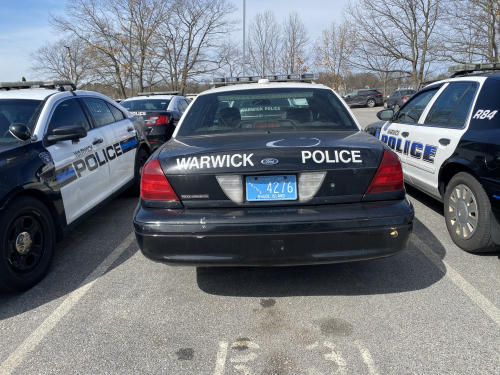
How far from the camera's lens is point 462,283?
3113 mm

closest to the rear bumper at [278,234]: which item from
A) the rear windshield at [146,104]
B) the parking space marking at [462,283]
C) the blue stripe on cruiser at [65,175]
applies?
the parking space marking at [462,283]

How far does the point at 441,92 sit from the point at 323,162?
286 centimetres

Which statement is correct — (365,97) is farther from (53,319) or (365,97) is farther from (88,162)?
(53,319)

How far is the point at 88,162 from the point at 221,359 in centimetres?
279

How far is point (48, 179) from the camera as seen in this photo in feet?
11.4

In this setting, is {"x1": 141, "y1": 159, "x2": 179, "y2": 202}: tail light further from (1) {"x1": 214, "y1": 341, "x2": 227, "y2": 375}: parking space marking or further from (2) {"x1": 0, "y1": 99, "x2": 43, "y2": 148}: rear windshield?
(2) {"x1": 0, "y1": 99, "x2": 43, "y2": 148}: rear windshield

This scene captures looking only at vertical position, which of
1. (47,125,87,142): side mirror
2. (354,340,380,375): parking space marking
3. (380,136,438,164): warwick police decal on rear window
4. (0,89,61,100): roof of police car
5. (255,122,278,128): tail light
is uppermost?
(0,89,61,100): roof of police car

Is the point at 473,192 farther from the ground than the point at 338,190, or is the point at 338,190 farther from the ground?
the point at 338,190

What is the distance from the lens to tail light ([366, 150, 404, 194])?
2668mm

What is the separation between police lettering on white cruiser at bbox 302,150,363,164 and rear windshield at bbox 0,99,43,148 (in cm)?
269

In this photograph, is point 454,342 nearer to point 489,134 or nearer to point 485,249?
point 485,249

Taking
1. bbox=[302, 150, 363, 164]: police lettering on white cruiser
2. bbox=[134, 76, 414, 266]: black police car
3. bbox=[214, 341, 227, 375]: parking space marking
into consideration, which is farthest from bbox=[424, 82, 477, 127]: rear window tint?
bbox=[214, 341, 227, 375]: parking space marking

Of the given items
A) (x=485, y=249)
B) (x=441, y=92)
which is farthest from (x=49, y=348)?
(x=441, y=92)

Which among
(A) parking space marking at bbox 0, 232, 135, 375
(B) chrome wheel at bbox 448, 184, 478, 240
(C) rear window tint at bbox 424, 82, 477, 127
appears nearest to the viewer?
(A) parking space marking at bbox 0, 232, 135, 375
